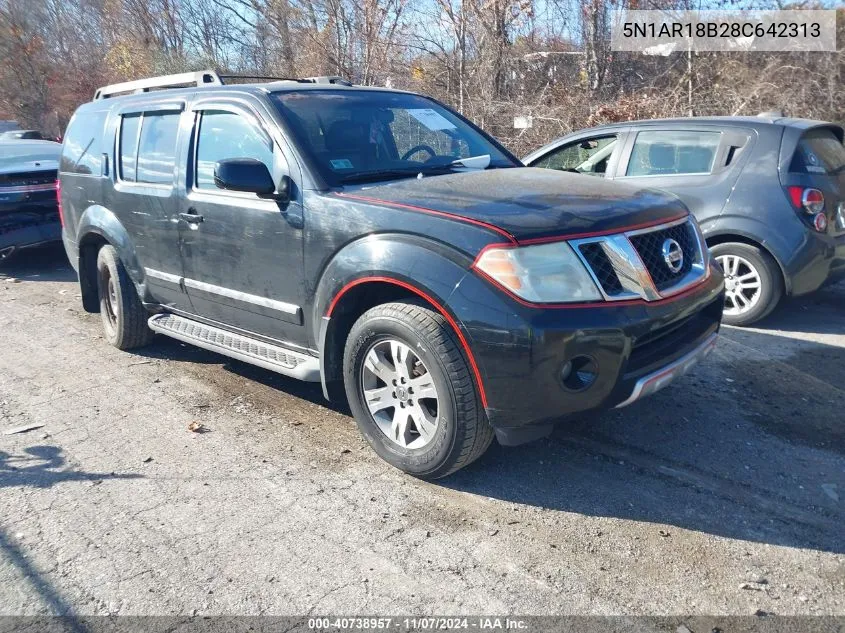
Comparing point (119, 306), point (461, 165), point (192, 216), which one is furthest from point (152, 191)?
point (461, 165)

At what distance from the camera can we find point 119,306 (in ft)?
19.2

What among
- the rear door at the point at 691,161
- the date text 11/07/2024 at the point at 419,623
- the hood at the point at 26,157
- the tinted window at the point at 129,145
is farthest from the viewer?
the hood at the point at 26,157

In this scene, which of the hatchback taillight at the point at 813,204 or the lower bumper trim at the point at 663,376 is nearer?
the lower bumper trim at the point at 663,376

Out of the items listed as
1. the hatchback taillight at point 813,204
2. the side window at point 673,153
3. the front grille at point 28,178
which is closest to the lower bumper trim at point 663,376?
the hatchback taillight at point 813,204

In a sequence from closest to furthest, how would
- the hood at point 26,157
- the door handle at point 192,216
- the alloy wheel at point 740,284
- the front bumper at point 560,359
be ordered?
1. the front bumper at point 560,359
2. the door handle at point 192,216
3. the alloy wheel at point 740,284
4. the hood at point 26,157

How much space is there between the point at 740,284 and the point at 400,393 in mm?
3810

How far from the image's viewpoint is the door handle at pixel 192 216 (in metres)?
4.75

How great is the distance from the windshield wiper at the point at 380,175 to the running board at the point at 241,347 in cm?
104

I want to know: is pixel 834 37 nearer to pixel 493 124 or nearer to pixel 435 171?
pixel 493 124

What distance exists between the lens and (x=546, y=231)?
3340 millimetres

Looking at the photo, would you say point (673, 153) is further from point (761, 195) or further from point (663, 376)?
point (663, 376)

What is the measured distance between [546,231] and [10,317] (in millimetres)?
5980

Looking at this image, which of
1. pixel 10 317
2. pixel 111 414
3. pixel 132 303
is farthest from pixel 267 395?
pixel 10 317

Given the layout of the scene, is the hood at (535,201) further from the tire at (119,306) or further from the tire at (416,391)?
the tire at (119,306)
